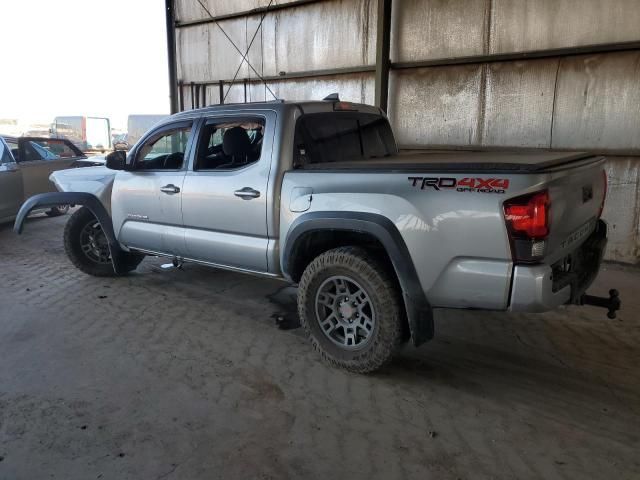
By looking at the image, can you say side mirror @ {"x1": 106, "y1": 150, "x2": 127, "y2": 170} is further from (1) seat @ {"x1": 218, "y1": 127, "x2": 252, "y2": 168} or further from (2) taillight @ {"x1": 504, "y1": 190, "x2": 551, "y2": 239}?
(2) taillight @ {"x1": 504, "y1": 190, "x2": 551, "y2": 239}

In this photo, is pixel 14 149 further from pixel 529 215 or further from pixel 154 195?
pixel 529 215

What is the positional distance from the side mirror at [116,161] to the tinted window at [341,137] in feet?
6.95

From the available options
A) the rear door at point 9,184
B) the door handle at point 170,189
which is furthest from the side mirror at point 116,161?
the rear door at point 9,184

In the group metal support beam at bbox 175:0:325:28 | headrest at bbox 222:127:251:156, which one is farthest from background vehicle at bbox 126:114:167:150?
headrest at bbox 222:127:251:156

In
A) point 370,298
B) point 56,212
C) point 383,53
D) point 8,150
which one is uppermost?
point 383,53

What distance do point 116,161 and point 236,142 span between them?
1.48 m

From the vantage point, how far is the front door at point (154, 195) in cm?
464

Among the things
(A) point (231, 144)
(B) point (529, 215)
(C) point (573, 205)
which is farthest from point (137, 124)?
(B) point (529, 215)

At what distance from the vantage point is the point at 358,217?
10.7 feet

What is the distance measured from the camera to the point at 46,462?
260 centimetres

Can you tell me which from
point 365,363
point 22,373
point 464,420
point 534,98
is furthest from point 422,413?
point 534,98

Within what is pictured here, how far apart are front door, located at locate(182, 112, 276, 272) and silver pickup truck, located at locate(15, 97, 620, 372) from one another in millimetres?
13

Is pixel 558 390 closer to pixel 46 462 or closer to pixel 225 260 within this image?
pixel 225 260

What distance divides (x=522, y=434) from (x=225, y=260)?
2.66 meters
